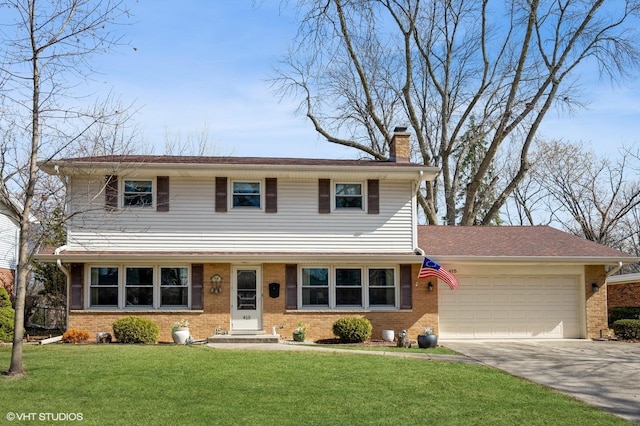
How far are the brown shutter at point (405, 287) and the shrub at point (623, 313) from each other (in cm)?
818

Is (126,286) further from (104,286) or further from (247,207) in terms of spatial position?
(247,207)

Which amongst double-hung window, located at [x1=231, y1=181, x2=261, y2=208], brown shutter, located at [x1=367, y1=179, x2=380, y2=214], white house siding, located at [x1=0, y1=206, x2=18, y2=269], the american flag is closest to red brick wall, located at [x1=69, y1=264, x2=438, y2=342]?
the american flag

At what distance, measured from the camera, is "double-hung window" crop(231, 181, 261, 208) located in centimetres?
2173

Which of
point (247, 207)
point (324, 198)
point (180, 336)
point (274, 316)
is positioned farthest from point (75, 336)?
point (324, 198)

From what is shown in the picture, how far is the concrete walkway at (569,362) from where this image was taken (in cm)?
1297

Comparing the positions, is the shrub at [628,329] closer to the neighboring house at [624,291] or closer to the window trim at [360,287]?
the neighboring house at [624,291]

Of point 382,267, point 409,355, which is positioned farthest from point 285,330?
point 409,355

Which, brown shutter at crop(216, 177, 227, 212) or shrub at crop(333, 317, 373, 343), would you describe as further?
brown shutter at crop(216, 177, 227, 212)

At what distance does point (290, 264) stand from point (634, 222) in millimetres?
31660

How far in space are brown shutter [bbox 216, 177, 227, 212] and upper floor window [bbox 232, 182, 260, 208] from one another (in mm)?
298

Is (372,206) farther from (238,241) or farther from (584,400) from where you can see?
(584,400)

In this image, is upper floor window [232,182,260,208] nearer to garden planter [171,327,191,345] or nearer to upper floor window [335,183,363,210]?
upper floor window [335,183,363,210]

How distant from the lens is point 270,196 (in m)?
21.7

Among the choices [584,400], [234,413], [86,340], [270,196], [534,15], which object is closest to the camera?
[234,413]
